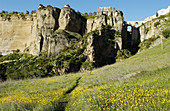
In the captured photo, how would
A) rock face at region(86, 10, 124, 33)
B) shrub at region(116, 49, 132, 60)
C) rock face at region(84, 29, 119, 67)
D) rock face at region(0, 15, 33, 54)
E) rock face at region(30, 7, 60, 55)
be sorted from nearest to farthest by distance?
rock face at region(84, 29, 119, 67), shrub at region(116, 49, 132, 60), rock face at region(30, 7, 60, 55), rock face at region(86, 10, 124, 33), rock face at region(0, 15, 33, 54)

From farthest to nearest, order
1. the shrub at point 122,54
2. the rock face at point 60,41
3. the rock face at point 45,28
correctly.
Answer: the rock face at point 45,28, the rock face at point 60,41, the shrub at point 122,54

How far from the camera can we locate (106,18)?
71.2 m

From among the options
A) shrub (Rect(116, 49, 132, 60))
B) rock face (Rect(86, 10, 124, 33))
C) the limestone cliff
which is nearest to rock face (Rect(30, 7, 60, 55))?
rock face (Rect(86, 10, 124, 33))

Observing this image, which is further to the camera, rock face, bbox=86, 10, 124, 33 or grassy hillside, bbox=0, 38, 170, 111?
rock face, bbox=86, 10, 124, 33

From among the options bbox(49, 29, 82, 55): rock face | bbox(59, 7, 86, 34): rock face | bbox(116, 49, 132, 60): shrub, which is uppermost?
bbox(59, 7, 86, 34): rock face

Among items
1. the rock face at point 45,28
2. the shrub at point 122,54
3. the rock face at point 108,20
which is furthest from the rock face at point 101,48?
the rock face at point 45,28

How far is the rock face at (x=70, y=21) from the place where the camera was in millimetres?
65250

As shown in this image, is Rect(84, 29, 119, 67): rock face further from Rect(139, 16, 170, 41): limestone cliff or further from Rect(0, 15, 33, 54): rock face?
Rect(0, 15, 33, 54): rock face

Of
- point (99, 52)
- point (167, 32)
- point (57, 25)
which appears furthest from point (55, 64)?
point (167, 32)

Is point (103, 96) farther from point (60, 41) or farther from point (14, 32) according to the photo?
point (14, 32)

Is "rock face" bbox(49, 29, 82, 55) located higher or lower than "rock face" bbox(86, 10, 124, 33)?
lower

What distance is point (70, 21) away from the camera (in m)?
66.5

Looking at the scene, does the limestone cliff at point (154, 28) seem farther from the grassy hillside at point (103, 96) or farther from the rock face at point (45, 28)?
the grassy hillside at point (103, 96)

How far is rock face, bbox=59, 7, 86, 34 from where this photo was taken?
65.2 m
